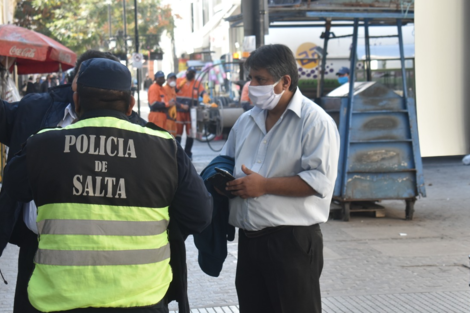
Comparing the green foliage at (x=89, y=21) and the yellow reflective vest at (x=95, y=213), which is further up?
the green foliage at (x=89, y=21)

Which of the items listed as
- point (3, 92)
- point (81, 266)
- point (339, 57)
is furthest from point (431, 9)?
point (339, 57)

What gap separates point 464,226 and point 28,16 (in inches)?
1065

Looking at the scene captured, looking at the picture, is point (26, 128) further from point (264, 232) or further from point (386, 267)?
point (386, 267)

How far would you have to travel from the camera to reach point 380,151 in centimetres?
879

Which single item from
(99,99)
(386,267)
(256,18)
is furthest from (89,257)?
(256,18)

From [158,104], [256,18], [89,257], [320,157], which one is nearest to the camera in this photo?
[89,257]

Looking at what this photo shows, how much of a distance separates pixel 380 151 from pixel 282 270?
5800 mm

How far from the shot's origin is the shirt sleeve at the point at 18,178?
2650 millimetres

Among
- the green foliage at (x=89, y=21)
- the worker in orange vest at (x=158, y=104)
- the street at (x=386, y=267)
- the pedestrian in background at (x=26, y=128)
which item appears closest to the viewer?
the pedestrian in background at (x=26, y=128)

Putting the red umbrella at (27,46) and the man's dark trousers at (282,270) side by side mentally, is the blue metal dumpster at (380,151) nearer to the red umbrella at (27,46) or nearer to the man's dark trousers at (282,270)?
the red umbrella at (27,46)

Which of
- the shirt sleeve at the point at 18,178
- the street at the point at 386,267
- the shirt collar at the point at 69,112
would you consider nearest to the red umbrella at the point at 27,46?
the street at the point at 386,267

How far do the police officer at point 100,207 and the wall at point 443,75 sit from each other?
1.43 meters

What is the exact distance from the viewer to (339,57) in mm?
23828

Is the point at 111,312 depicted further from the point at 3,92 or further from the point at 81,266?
the point at 3,92
